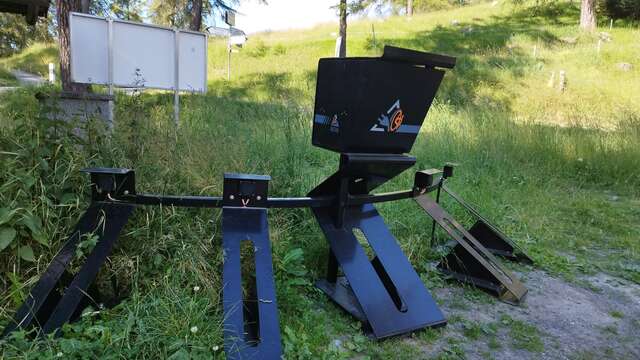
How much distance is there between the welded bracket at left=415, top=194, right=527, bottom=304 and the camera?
10.9 ft

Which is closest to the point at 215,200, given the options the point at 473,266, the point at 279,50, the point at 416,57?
the point at 416,57

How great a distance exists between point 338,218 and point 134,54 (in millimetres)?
4266

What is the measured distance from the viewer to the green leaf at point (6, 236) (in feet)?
7.62

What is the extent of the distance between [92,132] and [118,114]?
2.60ft

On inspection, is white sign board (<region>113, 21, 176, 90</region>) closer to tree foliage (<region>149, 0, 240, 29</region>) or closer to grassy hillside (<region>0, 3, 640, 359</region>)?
grassy hillside (<region>0, 3, 640, 359</region>)

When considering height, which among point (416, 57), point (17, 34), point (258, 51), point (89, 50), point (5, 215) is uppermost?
point (17, 34)

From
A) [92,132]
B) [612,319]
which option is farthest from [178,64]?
[612,319]

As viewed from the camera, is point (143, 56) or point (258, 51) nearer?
point (143, 56)

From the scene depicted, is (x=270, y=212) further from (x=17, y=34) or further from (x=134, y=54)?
(x=17, y=34)

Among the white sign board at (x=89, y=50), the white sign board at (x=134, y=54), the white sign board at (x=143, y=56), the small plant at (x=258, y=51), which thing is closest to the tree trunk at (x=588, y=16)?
the small plant at (x=258, y=51)

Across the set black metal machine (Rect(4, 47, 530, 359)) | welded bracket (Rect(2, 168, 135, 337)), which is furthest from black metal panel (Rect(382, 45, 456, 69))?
welded bracket (Rect(2, 168, 135, 337))

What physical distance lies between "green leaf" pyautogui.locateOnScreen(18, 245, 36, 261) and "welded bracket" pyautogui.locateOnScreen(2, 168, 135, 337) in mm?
162

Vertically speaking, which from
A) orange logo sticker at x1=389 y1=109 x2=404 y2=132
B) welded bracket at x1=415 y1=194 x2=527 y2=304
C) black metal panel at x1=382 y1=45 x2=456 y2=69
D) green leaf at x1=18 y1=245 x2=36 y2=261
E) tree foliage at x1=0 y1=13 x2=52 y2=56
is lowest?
welded bracket at x1=415 y1=194 x2=527 y2=304

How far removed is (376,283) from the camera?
2799 millimetres
